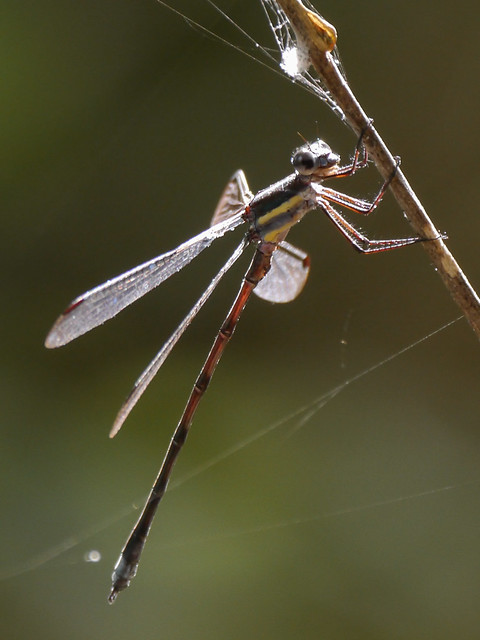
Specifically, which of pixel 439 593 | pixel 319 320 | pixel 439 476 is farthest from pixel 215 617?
pixel 319 320

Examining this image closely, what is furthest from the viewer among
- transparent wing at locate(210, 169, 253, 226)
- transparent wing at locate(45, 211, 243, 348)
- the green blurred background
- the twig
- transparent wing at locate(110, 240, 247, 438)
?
the green blurred background

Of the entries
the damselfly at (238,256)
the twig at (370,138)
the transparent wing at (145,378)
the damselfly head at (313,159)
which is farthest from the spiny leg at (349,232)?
the twig at (370,138)

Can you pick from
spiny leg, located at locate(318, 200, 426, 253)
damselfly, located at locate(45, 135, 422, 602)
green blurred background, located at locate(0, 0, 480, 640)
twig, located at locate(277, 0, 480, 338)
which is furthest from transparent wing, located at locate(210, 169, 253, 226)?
green blurred background, located at locate(0, 0, 480, 640)

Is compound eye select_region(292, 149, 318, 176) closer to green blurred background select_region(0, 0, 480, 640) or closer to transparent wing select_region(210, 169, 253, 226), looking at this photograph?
transparent wing select_region(210, 169, 253, 226)

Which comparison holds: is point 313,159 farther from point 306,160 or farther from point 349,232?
point 349,232

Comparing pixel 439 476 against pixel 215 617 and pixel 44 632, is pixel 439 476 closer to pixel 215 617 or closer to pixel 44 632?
pixel 215 617

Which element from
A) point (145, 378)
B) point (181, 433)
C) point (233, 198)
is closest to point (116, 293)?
point (145, 378)

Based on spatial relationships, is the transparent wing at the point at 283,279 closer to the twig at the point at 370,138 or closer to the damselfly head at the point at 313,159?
the damselfly head at the point at 313,159

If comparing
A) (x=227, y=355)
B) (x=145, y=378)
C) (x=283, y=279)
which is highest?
(x=145, y=378)
